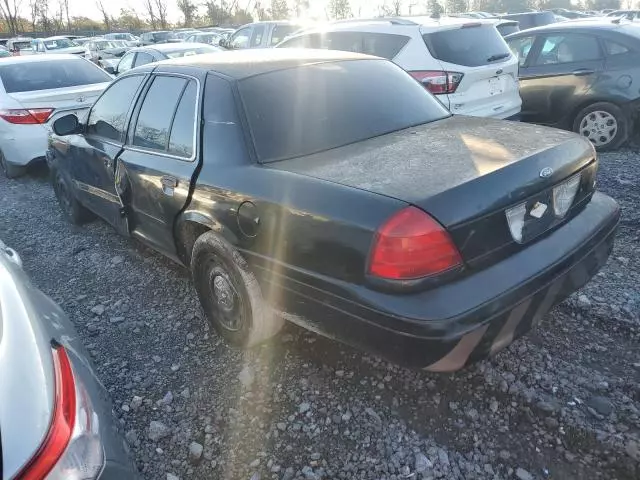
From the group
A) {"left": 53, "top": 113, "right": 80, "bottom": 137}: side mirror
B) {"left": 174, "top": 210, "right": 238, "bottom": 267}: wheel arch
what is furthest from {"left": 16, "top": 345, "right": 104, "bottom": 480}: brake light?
{"left": 53, "top": 113, "right": 80, "bottom": 137}: side mirror

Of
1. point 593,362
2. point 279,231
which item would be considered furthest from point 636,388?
point 279,231

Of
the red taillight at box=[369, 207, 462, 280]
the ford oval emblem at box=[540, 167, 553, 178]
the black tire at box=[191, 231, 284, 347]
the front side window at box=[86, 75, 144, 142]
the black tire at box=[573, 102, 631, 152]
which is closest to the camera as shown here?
the red taillight at box=[369, 207, 462, 280]

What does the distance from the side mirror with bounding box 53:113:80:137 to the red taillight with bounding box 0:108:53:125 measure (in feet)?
A: 8.21

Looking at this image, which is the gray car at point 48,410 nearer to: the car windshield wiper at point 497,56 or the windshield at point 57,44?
the car windshield wiper at point 497,56

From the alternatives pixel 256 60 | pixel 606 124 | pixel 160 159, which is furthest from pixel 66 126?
pixel 606 124

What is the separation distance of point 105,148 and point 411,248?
2897mm

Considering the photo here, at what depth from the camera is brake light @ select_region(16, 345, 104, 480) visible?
1321 mm

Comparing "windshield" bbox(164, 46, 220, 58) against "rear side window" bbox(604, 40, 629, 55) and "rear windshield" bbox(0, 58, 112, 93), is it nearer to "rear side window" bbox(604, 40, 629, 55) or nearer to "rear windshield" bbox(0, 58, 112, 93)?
"rear windshield" bbox(0, 58, 112, 93)

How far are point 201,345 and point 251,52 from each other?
2026mm

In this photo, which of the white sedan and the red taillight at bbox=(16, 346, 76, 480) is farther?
the white sedan

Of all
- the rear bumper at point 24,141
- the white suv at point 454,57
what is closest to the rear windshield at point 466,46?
the white suv at point 454,57

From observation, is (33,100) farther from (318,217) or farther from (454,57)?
(318,217)

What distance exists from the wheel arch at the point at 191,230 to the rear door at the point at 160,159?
67 millimetres

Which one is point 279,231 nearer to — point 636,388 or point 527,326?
point 527,326
